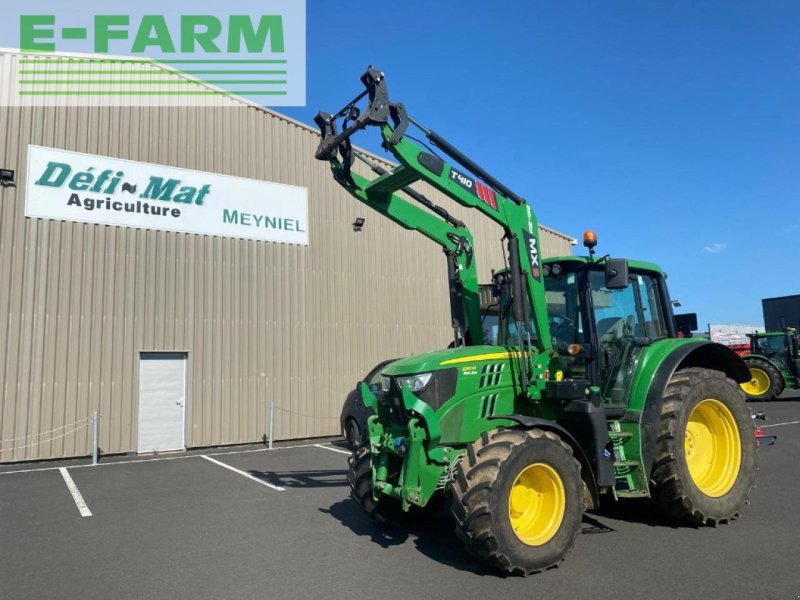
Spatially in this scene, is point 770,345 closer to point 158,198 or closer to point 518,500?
point 518,500

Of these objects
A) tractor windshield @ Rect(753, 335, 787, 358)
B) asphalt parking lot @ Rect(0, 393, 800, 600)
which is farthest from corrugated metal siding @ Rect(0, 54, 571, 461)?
tractor windshield @ Rect(753, 335, 787, 358)

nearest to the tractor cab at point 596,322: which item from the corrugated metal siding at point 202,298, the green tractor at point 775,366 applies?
the corrugated metal siding at point 202,298

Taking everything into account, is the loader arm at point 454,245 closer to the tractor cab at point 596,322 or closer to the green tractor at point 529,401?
the green tractor at point 529,401

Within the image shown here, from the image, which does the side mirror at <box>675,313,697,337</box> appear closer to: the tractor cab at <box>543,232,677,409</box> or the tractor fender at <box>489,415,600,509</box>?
the tractor cab at <box>543,232,677,409</box>

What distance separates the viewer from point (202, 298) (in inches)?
501

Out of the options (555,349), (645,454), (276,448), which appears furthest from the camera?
(276,448)

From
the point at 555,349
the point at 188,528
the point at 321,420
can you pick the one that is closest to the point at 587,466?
the point at 555,349

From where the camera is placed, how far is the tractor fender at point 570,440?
4.63 metres

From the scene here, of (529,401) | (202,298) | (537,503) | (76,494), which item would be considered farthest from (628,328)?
(202,298)

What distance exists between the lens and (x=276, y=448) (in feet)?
41.0

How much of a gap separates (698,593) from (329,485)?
5.05 meters

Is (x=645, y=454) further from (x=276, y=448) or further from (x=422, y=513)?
(x=276, y=448)

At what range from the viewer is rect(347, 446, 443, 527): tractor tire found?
525cm

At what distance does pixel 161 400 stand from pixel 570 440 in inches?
383
